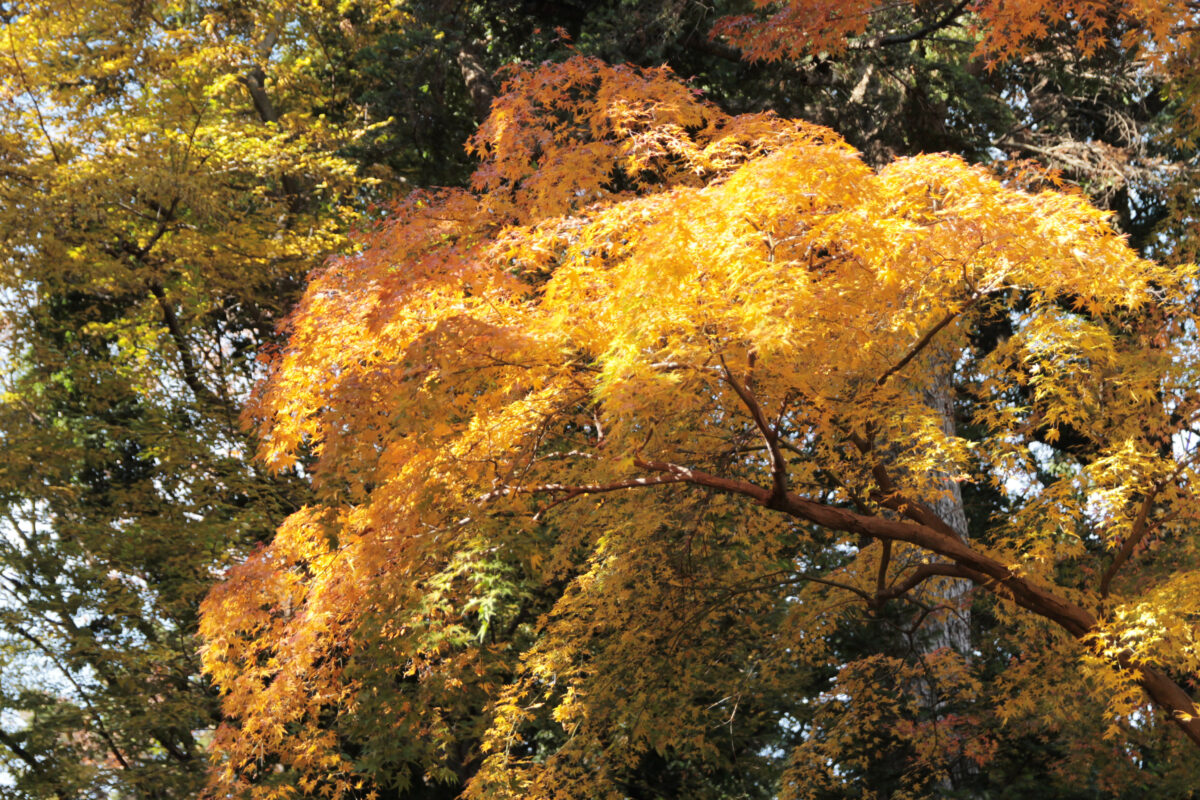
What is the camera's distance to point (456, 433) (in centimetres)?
614

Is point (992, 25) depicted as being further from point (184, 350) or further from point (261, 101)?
point (261, 101)

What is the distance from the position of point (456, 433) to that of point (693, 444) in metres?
1.53

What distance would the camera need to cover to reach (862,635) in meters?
9.67

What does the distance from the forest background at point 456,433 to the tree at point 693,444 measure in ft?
0.24

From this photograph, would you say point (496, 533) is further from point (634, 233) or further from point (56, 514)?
point (56, 514)

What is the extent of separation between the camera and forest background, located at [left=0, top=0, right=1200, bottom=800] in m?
6.96

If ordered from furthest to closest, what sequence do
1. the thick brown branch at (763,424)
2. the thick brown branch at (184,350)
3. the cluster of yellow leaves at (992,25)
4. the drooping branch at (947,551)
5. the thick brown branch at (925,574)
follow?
the thick brown branch at (184,350) → the cluster of yellow leaves at (992,25) → the thick brown branch at (925,574) → the drooping branch at (947,551) → the thick brown branch at (763,424)

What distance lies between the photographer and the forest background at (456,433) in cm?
696

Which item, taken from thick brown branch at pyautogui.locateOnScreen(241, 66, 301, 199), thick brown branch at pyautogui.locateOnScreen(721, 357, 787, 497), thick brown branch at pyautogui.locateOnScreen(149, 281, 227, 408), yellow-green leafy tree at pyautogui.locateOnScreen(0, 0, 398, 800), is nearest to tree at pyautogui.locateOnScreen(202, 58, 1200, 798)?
thick brown branch at pyautogui.locateOnScreen(721, 357, 787, 497)

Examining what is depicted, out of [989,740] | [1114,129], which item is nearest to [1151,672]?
[989,740]

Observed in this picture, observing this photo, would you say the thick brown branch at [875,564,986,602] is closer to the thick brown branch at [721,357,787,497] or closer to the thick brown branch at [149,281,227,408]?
the thick brown branch at [721,357,787,497]

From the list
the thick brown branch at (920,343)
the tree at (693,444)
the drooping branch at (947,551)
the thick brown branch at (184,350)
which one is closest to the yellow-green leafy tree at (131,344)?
the thick brown branch at (184,350)

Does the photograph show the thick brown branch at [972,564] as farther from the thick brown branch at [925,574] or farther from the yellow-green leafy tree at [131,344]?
the yellow-green leafy tree at [131,344]

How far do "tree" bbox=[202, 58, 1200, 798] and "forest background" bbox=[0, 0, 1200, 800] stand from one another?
0.24ft
